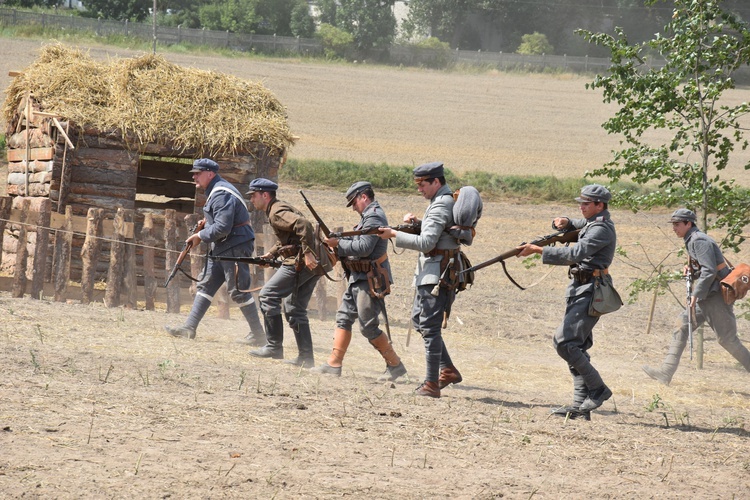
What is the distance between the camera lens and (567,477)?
18.7 feet

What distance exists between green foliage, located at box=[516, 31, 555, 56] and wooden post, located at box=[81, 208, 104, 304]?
56211 millimetres

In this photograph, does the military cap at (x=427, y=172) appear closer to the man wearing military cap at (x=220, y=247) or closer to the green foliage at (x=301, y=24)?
the man wearing military cap at (x=220, y=247)

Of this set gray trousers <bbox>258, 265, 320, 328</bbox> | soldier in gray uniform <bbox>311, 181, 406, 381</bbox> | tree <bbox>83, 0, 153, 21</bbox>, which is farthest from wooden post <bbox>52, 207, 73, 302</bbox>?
tree <bbox>83, 0, 153, 21</bbox>

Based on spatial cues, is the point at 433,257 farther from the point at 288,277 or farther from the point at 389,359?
the point at 288,277

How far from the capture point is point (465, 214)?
7504 millimetres

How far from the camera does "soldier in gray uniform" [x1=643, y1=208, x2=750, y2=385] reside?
30.6 ft

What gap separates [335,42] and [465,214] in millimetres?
52285

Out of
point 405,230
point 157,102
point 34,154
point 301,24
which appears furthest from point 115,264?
point 301,24

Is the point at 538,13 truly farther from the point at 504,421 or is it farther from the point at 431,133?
the point at 504,421

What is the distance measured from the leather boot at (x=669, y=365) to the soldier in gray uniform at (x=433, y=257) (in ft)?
10.9

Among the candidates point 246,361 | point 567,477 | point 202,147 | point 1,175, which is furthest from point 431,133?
point 567,477

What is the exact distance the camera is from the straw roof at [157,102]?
12531mm

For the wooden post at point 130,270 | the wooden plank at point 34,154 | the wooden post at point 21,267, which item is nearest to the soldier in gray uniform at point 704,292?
the wooden post at point 130,270

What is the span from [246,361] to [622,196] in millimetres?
5096
